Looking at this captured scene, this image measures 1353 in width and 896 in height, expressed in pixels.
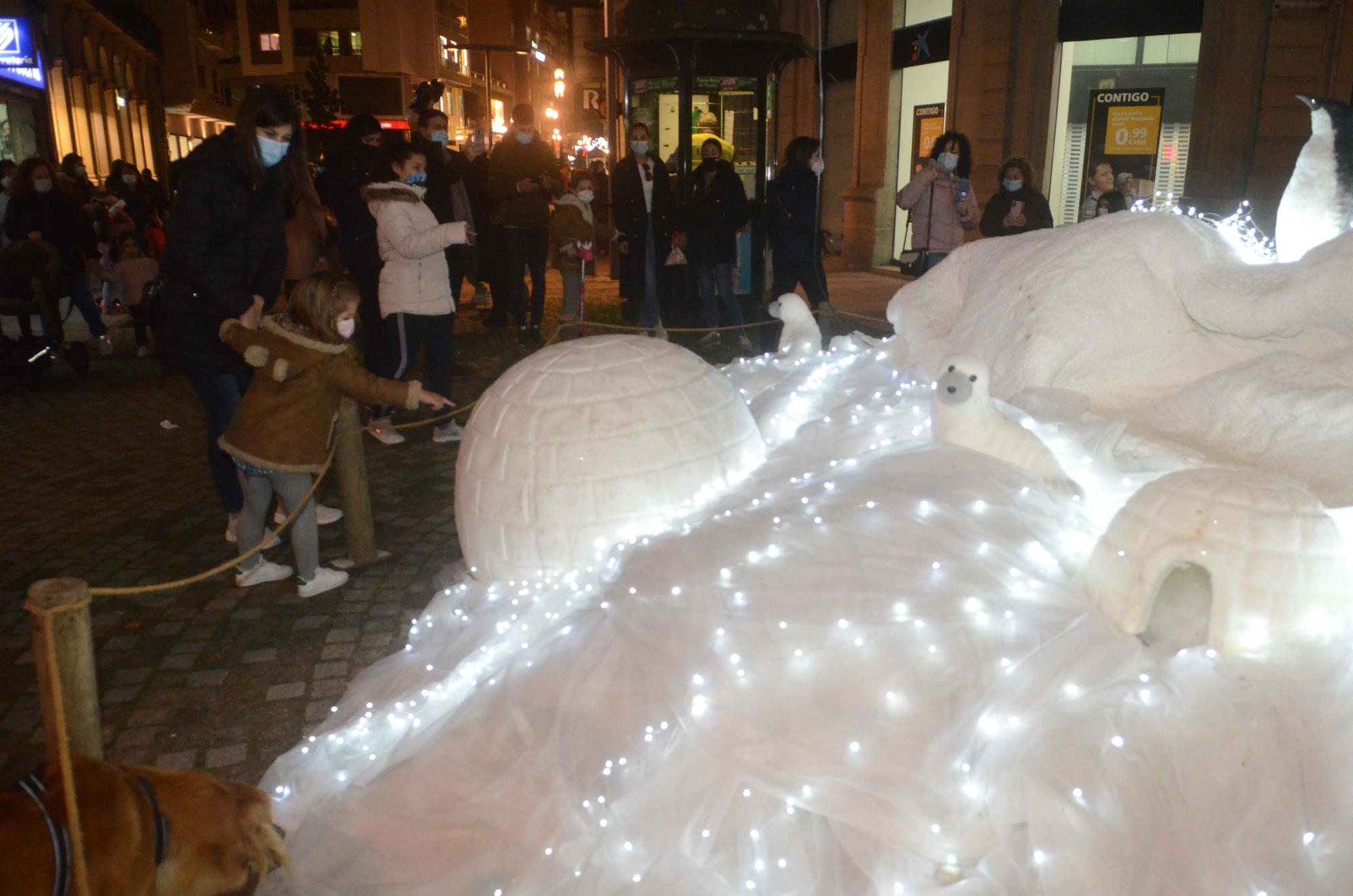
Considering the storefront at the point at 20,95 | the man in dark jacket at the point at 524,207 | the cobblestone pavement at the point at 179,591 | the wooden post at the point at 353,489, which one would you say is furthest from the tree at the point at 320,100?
the wooden post at the point at 353,489

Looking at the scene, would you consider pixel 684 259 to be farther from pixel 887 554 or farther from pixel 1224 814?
pixel 1224 814

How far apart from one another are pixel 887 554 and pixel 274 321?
297 cm

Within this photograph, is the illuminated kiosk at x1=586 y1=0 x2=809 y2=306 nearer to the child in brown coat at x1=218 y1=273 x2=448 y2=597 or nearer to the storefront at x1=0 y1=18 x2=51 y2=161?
the child in brown coat at x1=218 y1=273 x2=448 y2=597

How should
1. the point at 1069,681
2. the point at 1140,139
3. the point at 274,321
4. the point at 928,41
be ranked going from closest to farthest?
the point at 1069,681, the point at 274,321, the point at 1140,139, the point at 928,41

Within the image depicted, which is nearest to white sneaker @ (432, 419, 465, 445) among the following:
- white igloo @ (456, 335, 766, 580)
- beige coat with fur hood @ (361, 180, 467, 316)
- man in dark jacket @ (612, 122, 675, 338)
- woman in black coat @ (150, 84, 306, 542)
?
beige coat with fur hood @ (361, 180, 467, 316)

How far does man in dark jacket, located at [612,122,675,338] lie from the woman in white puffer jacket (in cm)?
307

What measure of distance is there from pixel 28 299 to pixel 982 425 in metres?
9.29

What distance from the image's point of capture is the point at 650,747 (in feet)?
9.07

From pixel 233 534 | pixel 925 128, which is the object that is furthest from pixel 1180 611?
pixel 925 128

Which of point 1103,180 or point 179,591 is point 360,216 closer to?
point 179,591

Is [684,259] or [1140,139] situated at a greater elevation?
[1140,139]

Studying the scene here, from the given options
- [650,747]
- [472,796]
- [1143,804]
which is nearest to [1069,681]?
[1143,804]

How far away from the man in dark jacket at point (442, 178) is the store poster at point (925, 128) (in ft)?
24.2

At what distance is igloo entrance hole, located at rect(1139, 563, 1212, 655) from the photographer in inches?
107
